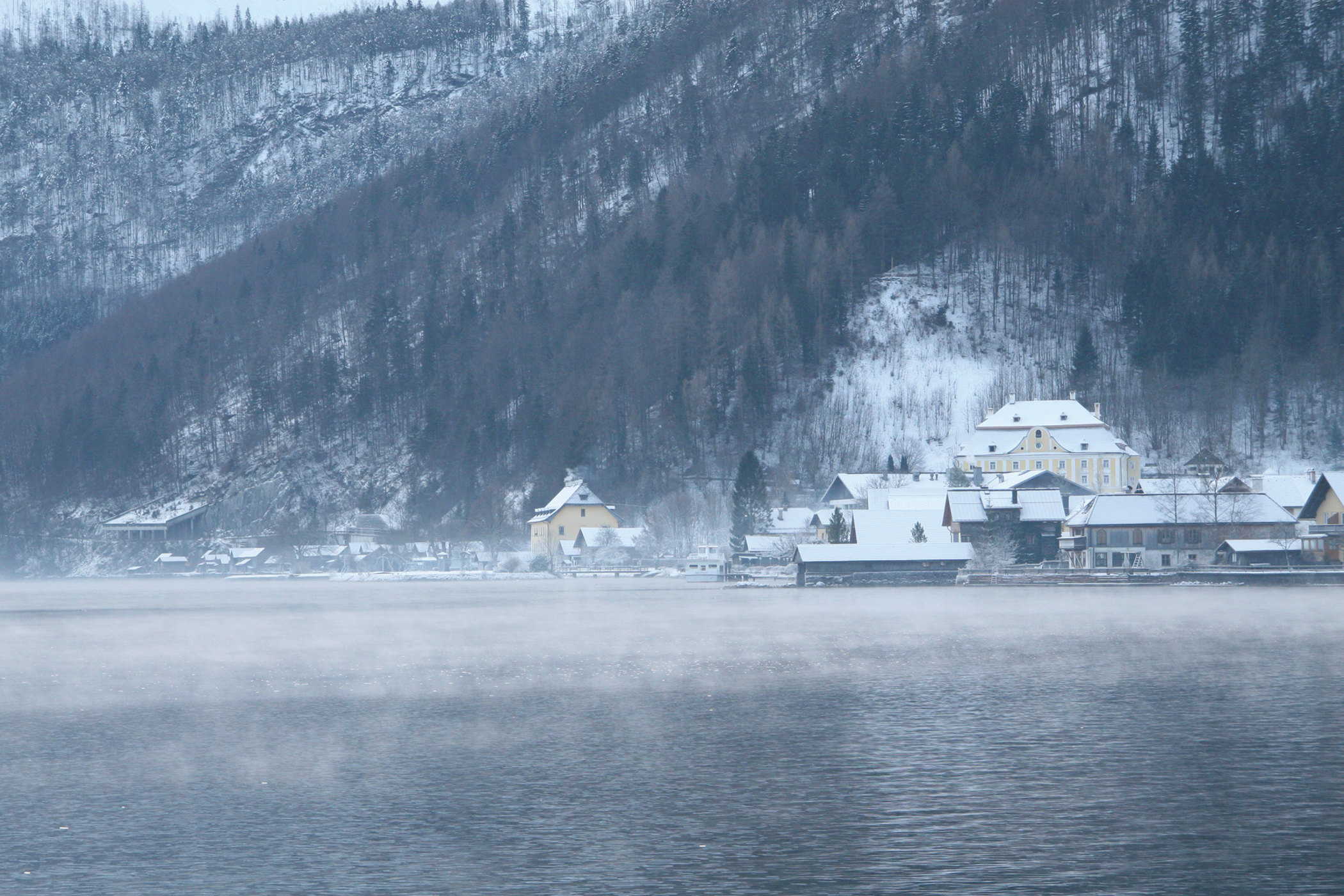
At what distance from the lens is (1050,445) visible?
148m

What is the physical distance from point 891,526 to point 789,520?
73.6ft

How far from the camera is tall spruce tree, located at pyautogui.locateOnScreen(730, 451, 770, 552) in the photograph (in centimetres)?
13412

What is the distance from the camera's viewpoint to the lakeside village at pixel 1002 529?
4382 inches

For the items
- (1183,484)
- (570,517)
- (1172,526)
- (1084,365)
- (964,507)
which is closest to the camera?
(1172,526)

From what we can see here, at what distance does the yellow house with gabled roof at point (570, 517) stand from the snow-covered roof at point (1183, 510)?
5841 cm

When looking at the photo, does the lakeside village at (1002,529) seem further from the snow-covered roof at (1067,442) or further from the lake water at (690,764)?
the lake water at (690,764)

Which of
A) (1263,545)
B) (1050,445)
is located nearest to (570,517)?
(1050,445)

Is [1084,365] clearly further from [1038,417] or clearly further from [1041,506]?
[1041,506]

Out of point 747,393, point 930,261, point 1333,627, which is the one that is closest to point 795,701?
point 1333,627

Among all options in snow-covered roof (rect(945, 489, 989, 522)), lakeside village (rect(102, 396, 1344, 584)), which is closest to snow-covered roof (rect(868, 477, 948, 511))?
lakeside village (rect(102, 396, 1344, 584))

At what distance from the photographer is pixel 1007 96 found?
634 ft

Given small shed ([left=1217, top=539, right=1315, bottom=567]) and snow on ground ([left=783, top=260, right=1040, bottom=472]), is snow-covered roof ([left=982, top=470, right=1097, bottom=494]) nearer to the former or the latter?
snow on ground ([left=783, top=260, right=1040, bottom=472])

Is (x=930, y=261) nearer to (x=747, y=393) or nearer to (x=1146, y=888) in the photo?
(x=747, y=393)

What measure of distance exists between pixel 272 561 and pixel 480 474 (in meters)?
26.4
